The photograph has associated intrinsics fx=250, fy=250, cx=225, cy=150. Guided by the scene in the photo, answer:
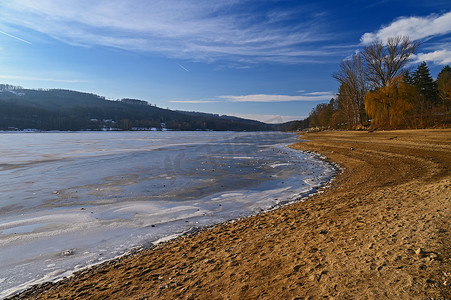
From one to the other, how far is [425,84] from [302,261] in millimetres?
53239

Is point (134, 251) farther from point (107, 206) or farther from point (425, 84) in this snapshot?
point (425, 84)

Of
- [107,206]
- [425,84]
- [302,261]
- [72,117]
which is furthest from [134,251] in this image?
[72,117]

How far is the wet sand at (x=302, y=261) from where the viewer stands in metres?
2.87

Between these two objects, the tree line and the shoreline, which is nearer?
the shoreline

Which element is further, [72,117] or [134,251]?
[72,117]

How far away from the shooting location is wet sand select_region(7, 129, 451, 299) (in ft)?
9.41

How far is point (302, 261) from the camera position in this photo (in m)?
3.61

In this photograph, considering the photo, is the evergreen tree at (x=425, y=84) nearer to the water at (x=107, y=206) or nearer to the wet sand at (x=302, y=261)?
the water at (x=107, y=206)

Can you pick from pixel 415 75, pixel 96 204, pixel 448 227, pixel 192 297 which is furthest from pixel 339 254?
pixel 415 75

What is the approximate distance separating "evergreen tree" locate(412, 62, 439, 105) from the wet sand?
4727cm

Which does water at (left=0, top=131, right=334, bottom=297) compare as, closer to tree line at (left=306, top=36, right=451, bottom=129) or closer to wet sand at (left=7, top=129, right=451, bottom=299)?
wet sand at (left=7, top=129, right=451, bottom=299)

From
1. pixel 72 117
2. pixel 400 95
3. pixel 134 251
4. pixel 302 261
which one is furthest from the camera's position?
pixel 72 117

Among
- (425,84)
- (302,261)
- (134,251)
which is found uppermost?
(425,84)

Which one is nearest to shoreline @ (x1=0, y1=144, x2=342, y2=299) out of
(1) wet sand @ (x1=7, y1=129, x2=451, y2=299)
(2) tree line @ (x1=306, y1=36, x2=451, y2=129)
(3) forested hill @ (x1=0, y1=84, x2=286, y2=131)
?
(1) wet sand @ (x1=7, y1=129, x2=451, y2=299)
